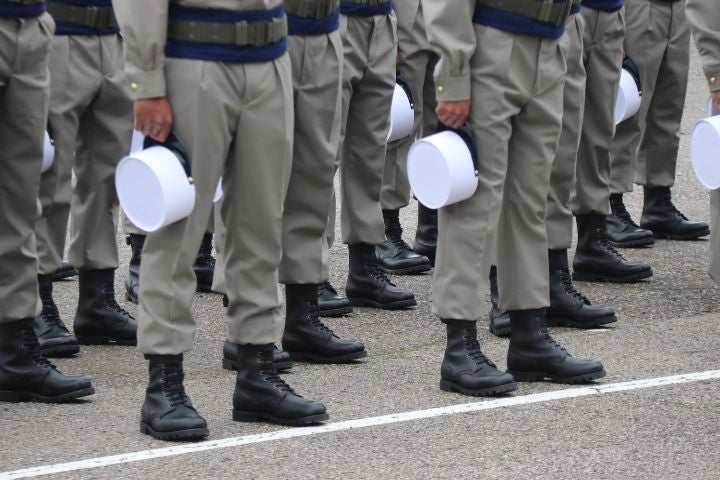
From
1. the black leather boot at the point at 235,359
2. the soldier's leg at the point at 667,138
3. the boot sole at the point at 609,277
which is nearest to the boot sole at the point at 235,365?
the black leather boot at the point at 235,359

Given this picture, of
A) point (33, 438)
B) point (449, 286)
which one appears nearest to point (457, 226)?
point (449, 286)

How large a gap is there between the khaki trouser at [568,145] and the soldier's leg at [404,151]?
4.64 ft

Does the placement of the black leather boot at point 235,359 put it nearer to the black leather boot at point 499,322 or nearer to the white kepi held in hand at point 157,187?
the black leather boot at point 499,322

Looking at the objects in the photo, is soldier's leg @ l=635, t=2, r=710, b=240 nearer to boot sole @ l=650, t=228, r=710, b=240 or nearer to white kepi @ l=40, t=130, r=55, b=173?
boot sole @ l=650, t=228, r=710, b=240

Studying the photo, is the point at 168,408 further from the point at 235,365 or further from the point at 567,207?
the point at 567,207

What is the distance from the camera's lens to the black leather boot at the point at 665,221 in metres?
8.69

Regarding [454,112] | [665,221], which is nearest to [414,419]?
[454,112]

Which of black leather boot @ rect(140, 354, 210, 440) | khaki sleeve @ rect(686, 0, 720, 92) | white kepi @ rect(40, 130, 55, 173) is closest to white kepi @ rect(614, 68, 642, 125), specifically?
khaki sleeve @ rect(686, 0, 720, 92)

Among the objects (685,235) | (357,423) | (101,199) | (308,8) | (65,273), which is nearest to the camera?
(357,423)

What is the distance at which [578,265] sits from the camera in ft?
25.2

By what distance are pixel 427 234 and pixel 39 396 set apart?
3260mm

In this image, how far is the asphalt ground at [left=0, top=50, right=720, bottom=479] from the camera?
4.62 meters

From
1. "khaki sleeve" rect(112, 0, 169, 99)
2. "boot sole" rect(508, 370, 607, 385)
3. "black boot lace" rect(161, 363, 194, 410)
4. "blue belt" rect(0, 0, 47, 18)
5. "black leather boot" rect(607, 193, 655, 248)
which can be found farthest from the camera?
"black leather boot" rect(607, 193, 655, 248)

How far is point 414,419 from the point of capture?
5.17 metres
